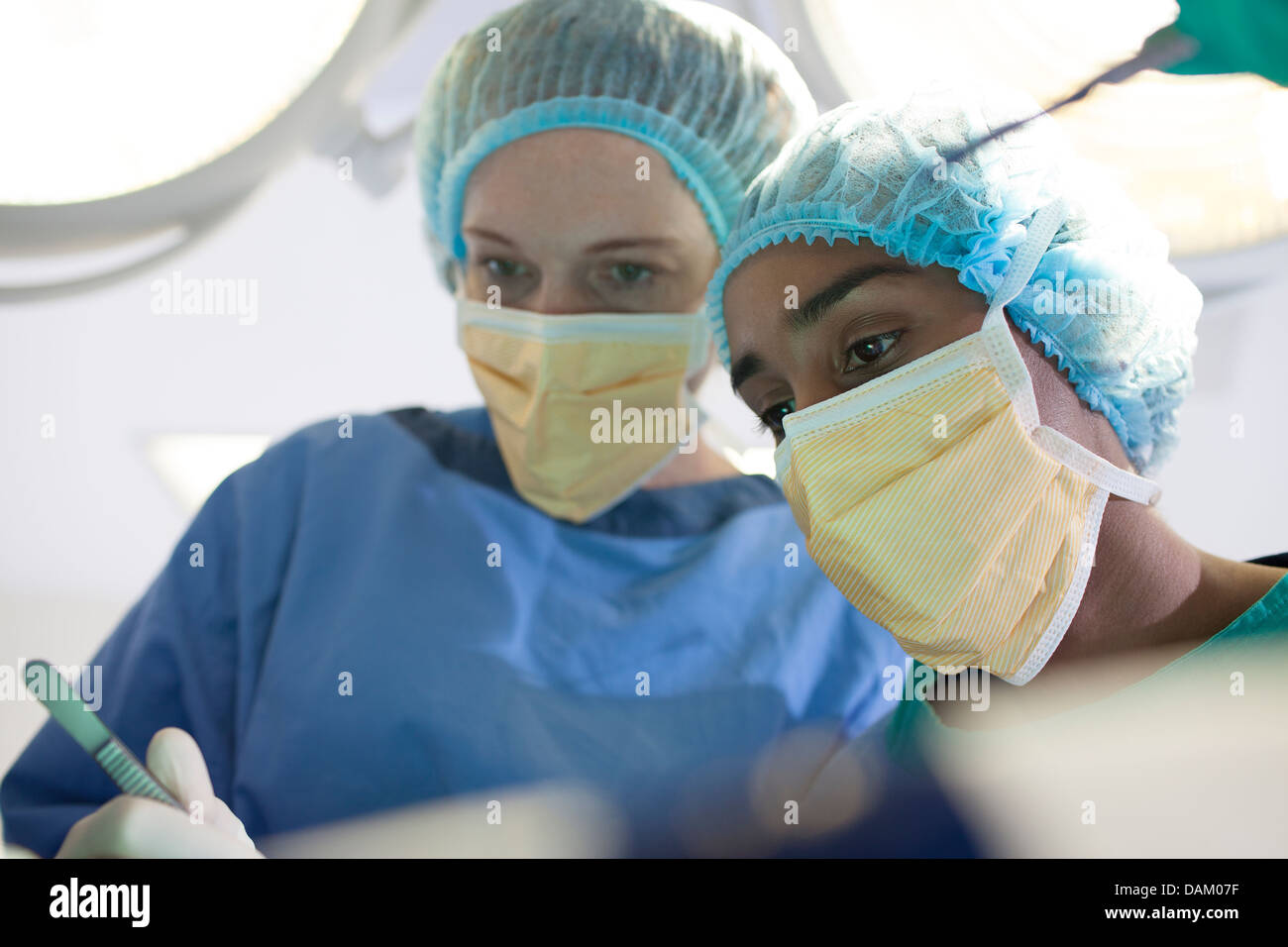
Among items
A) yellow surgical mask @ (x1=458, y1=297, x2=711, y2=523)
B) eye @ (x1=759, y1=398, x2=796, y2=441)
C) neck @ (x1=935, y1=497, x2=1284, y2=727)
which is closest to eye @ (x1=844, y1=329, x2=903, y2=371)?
eye @ (x1=759, y1=398, x2=796, y2=441)

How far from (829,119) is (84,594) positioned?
1.28 m

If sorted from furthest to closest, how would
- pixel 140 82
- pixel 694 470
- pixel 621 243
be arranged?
1. pixel 694 470
2. pixel 621 243
3. pixel 140 82

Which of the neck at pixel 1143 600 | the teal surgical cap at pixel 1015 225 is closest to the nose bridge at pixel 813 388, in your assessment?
the teal surgical cap at pixel 1015 225

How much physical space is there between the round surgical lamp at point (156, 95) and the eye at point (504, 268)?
0.27 m

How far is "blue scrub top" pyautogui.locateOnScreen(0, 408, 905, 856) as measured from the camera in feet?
4.24

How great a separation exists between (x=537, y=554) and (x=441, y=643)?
0.19 m

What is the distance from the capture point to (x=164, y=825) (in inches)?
38.1

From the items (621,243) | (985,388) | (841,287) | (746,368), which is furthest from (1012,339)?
(621,243)

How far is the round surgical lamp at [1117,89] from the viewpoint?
3.46ft

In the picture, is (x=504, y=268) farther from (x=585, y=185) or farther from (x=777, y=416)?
(x=777, y=416)

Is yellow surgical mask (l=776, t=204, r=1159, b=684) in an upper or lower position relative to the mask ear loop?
lower

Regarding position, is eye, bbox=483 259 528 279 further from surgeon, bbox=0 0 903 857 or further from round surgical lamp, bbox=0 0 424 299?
round surgical lamp, bbox=0 0 424 299

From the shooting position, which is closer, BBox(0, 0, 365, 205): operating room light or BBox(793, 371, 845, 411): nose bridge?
BBox(793, 371, 845, 411): nose bridge

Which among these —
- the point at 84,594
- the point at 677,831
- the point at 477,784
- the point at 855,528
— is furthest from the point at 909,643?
the point at 84,594
